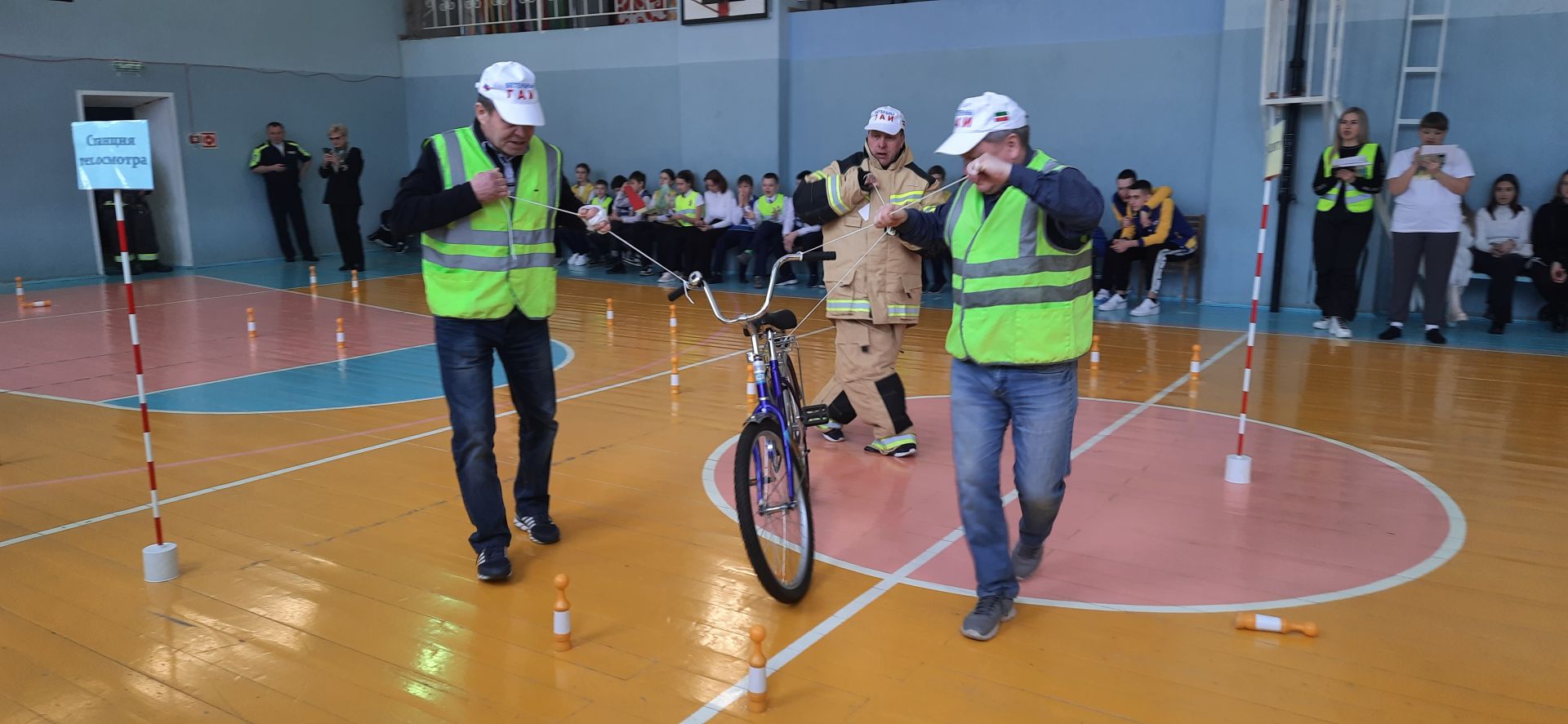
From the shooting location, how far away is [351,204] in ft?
55.7

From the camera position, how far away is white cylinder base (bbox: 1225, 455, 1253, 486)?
5684 mm

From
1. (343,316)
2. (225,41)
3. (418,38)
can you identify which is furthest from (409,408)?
(418,38)

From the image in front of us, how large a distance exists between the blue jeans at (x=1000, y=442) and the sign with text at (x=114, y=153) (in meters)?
3.69

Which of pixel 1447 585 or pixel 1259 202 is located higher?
Answer: pixel 1259 202

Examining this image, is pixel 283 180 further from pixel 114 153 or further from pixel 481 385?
pixel 481 385

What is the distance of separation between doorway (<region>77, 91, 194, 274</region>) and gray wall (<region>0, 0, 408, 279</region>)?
88mm

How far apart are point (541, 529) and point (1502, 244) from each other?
1020 cm

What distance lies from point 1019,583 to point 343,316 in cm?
980

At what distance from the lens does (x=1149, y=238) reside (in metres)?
12.2

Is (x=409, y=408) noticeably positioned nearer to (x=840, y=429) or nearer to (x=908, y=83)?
(x=840, y=429)

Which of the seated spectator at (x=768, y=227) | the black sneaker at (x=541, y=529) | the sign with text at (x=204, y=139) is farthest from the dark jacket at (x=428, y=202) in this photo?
the sign with text at (x=204, y=139)

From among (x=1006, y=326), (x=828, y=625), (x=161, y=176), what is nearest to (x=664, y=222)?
(x=161, y=176)

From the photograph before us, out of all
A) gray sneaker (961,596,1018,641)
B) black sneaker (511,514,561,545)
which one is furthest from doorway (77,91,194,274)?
gray sneaker (961,596,1018,641)

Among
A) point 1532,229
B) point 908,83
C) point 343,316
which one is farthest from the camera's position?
point 908,83
